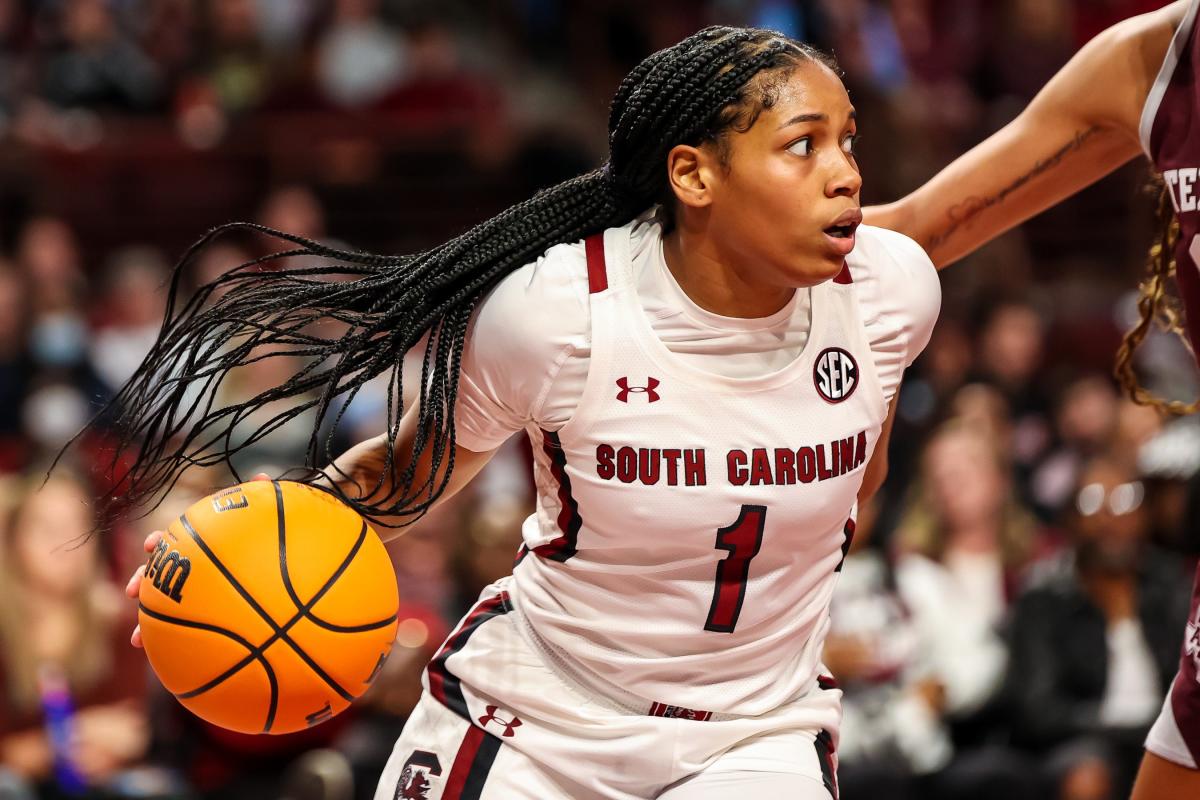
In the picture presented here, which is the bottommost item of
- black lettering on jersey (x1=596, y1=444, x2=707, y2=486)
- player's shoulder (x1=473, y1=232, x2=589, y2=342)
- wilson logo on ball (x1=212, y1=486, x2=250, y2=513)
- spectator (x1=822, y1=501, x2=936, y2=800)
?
spectator (x1=822, y1=501, x2=936, y2=800)

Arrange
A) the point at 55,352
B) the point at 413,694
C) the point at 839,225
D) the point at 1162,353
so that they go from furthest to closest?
the point at 1162,353 → the point at 55,352 → the point at 413,694 → the point at 839,225

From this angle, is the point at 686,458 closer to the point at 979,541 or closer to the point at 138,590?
the point at 138,590

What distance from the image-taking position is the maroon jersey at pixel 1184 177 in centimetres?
337

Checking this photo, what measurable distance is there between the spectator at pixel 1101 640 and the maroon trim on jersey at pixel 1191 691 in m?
2.72

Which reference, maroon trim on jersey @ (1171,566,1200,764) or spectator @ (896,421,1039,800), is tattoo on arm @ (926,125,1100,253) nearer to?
maroon trim on jersey @ (1171,566,1200,764)

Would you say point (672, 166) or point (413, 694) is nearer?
point (672, 166)

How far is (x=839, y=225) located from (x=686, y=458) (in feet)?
1.75

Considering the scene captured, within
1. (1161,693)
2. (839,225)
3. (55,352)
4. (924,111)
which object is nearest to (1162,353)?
(924,111)

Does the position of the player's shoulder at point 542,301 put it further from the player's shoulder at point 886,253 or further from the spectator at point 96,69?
the spectator at point 96,69

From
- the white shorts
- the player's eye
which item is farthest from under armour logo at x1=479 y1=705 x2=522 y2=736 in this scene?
the player's eye

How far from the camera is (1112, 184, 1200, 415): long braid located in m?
3.72

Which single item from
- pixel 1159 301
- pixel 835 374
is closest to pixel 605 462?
pixel 835 374

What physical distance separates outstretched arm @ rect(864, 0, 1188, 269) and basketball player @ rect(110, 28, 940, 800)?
281 mm

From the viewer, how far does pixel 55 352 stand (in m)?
8.30
